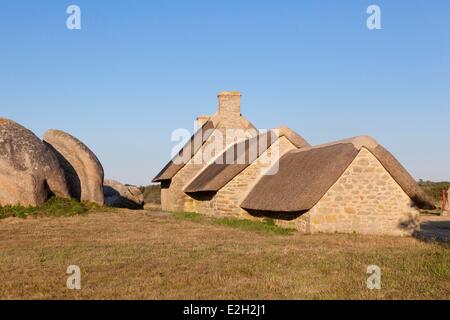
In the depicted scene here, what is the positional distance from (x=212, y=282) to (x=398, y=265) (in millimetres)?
3904

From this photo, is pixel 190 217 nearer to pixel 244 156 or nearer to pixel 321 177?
pixel 244 156

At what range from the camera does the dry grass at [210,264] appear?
771 cm

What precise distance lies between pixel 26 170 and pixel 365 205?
12062 mm

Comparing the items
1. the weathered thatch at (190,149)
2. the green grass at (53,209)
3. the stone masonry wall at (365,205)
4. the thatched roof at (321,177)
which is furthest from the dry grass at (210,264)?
the weathered thatch at (190,149)

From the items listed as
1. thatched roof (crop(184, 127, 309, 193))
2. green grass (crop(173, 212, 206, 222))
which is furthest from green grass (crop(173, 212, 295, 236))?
thatched roof (crop(184, 127, 309, 193))

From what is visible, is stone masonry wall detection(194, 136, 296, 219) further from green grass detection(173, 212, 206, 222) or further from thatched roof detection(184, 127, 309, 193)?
green grass detection(173, 212, 206, 222)

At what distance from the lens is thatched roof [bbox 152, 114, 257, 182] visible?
27.0 m

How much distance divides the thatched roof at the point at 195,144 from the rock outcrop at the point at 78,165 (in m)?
4.39

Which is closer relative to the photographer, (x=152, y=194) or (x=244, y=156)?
(x=244, y=156)

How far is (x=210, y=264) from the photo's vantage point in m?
10.1

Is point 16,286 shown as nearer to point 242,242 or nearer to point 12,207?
point 242,242

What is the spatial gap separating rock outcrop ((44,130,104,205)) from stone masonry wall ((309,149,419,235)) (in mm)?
10640

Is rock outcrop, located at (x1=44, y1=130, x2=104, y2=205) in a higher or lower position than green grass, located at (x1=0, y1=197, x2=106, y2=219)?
higher

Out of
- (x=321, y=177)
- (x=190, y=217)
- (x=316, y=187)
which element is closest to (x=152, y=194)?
(x=190, y=217)
